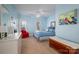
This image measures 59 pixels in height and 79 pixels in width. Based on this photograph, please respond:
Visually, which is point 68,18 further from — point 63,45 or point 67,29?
point 63,45

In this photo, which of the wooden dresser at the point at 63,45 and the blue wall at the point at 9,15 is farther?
the blue wall at the point at 9,15

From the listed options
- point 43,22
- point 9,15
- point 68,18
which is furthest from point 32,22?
point 68,18

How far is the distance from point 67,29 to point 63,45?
570 millimetres

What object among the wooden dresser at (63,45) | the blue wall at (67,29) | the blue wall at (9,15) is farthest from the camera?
the blue wall at (9,15)

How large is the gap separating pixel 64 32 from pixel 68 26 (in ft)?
0.81

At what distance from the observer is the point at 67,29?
3.10m

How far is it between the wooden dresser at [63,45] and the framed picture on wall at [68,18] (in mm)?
578

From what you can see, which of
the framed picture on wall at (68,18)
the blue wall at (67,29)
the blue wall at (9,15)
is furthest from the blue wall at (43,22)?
the blue wall at (9,15)

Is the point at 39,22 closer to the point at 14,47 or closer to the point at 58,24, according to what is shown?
the point at 58,24

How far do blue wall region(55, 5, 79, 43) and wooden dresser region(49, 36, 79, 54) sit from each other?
16cm

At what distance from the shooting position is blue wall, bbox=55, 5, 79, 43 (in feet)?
8.81

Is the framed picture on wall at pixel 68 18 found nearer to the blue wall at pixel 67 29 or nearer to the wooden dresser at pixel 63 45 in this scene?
the blue wall at pixel 67 29

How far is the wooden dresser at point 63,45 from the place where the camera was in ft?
7.97
